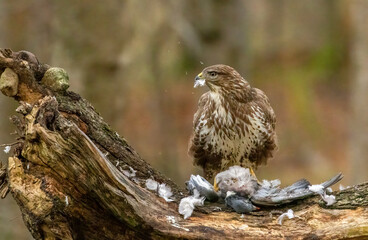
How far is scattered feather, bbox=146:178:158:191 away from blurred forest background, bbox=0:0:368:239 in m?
2.68

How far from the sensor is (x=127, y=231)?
439cm

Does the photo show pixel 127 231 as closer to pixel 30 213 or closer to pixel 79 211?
pixel 79 211

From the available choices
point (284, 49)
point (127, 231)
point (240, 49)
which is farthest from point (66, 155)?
point (284, 49)

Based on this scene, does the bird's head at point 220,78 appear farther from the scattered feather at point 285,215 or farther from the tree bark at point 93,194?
the scattered feather at point 285,215

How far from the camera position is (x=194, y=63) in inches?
753

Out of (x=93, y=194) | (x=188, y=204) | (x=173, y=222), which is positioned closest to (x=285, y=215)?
(x=188, y=204)

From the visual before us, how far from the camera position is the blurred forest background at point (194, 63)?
962 cm

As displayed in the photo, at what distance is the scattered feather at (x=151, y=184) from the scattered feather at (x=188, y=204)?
0.26 meters

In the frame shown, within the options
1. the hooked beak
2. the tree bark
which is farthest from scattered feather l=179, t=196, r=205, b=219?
the hooked beak

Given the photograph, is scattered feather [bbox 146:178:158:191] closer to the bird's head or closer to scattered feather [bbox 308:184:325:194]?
scattered feather [bbox 308:184:325:194]

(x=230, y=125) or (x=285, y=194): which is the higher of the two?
(x=230, y=125)

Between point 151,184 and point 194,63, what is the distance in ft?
47.2

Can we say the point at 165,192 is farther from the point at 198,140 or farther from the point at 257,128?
the point at 257,128

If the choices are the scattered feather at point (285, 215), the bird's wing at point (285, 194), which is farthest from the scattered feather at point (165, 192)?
the scattered feather at point (285, 215)
